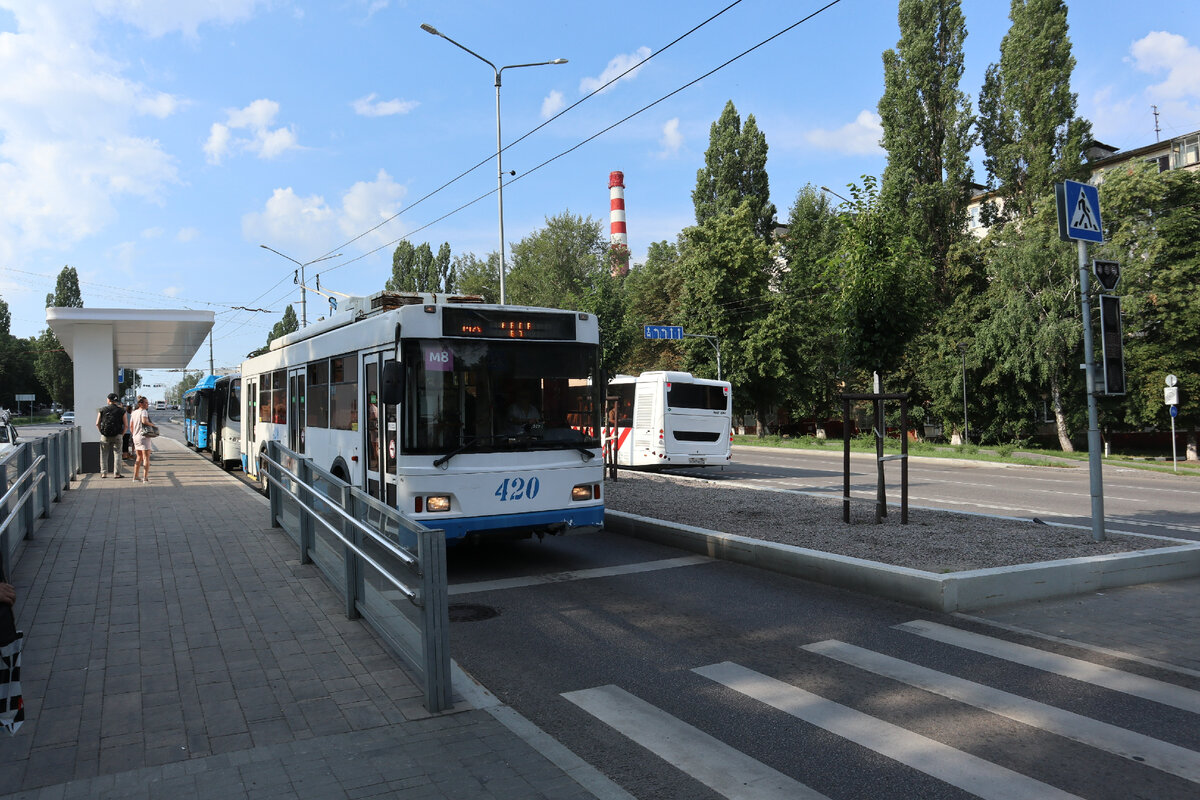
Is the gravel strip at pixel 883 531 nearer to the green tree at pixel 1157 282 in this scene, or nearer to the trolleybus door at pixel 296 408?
the trolleybus door at pixel 296 408

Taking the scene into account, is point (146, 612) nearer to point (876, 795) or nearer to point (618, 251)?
point (876, 795)

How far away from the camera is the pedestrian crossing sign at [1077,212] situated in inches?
374

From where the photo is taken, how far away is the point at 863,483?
814 inches

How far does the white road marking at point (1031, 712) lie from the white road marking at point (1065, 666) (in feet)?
2.22

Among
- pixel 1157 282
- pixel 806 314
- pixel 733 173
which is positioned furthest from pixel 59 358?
pixel 1157 282

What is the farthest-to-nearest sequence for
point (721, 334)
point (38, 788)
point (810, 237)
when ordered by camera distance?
point (810, 237) < point (721, 334) < point (38, 788)

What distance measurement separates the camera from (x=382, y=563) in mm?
5688

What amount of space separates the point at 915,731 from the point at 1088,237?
23.7ft

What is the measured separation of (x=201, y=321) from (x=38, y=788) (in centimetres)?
2220

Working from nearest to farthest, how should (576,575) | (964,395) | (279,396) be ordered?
(576,575) < (279,396) < (964,395)

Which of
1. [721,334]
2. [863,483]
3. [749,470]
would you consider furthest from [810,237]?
[863,483]

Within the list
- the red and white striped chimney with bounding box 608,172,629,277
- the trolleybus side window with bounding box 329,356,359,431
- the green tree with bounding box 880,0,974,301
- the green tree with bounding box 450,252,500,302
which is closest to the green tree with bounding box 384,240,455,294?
the green tree with bounding box 450,252,500,302

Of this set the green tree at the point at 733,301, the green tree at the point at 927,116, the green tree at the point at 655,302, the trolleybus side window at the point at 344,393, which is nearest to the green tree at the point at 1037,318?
the green tree at the point at 927,116

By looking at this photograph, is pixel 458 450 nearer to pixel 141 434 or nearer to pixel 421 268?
pixel 141 434
